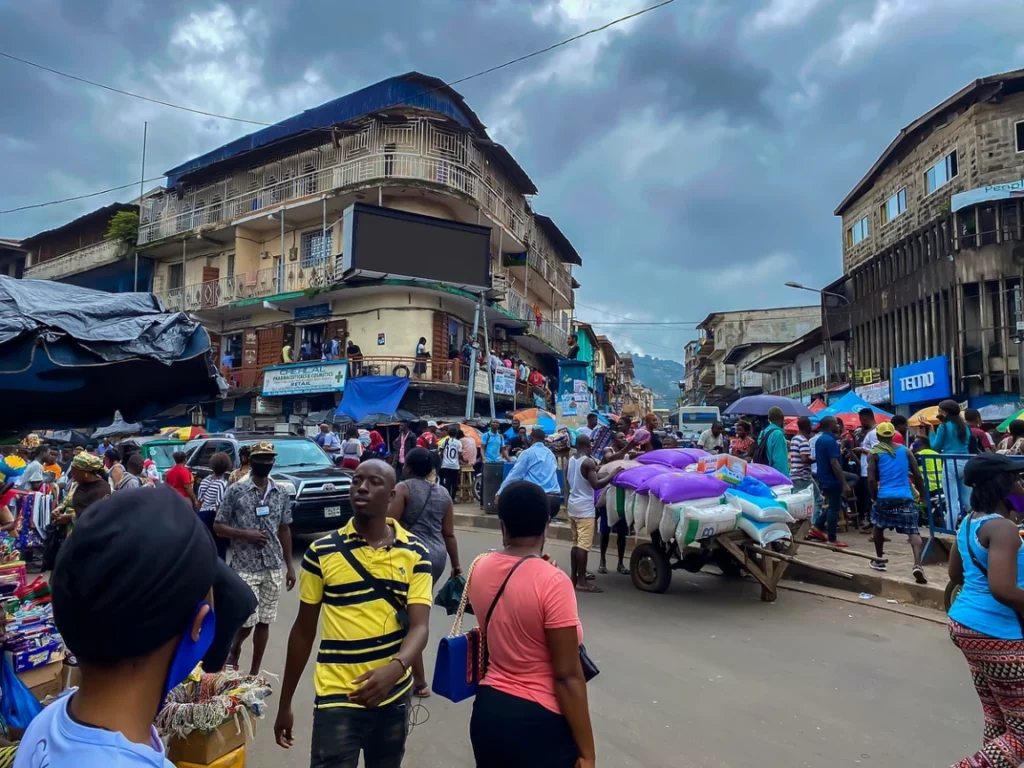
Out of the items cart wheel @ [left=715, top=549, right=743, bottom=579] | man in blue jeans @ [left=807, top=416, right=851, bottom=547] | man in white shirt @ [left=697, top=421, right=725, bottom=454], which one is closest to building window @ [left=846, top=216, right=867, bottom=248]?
man in white shirt @ [left=697, top=421, right=725, bottom=454]

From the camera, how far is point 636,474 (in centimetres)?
738

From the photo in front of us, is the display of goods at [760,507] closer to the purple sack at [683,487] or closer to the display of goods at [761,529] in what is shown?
the display of goods at [761,529]

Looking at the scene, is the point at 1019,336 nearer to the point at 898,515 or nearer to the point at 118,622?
the point at 898,515

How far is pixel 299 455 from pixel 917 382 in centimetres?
2311

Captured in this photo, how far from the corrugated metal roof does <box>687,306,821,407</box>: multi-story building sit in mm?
31441

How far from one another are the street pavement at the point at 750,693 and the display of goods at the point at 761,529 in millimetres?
757

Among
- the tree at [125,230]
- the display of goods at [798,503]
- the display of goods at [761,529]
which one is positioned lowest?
the display of goods at [761,529]

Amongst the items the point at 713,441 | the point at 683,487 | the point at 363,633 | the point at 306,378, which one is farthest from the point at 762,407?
the point at 306,378

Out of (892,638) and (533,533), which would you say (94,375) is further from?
(892,638)

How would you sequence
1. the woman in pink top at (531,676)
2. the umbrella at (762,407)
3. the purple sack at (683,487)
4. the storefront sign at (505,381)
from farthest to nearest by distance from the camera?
the storefront sign at (505,381) → the umbrella at (762,407) → the purple sack at (683,487) → the woman in pink top at (531,676)

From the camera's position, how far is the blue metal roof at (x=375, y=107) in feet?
86.1

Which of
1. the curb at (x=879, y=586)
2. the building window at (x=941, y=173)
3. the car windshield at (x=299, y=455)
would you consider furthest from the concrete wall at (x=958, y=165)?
the car windshield at (x=299, y=455)

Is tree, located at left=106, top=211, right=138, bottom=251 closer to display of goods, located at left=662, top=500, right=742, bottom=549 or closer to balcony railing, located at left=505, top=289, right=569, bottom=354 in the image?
balcony railing, located at left=505, top=289, right=569, bottom=354

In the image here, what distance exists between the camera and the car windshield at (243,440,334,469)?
1101 cm
